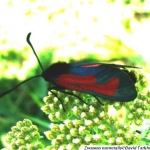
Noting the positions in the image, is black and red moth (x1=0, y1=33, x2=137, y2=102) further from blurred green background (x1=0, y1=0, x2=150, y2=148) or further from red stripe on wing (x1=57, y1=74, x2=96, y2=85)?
blurred green background (x1=0, y1=0, x2=150, y2=148)

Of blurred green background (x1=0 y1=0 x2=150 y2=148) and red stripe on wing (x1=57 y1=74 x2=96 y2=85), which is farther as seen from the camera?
blurred green background (x1=0 y1=0 x2=150 y2=148)

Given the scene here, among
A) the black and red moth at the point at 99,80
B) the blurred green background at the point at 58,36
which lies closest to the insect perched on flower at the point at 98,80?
the black and red moth at the point at 99,80

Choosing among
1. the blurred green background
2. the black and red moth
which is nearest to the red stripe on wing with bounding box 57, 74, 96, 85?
the black and red moth

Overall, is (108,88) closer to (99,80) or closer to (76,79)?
(99,80)

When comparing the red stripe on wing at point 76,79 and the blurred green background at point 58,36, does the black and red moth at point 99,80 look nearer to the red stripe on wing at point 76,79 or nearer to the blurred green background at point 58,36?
the red stripe on wing at point 76,79

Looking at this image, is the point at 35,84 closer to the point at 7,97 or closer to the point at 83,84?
the point at 7,97

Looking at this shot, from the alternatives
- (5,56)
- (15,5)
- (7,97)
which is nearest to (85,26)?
(15,5)
